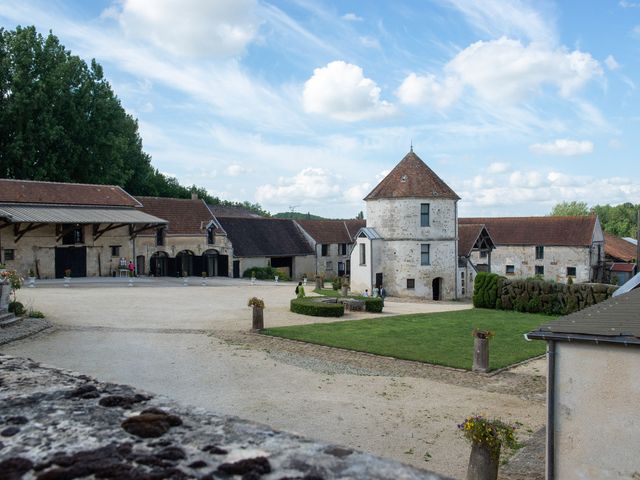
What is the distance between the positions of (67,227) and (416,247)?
2312cm

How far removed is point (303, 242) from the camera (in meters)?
52.3

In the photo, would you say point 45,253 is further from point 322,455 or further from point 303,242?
point 322,455

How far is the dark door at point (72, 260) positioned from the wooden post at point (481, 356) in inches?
1129

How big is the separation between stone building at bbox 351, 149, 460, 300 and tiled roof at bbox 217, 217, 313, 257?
10.6m

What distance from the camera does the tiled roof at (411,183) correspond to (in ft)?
130

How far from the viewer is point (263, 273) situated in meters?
45.7

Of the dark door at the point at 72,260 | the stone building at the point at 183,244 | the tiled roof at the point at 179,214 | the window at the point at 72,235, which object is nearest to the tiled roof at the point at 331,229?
the stone building at the point at 183,244

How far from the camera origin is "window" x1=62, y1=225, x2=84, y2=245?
116ft

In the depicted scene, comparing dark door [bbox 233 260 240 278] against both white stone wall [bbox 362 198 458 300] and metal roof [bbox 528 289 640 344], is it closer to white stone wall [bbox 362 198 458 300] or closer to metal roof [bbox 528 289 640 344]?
white stone wall [bbox 362 198 458 300]

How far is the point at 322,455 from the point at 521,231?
5556cm

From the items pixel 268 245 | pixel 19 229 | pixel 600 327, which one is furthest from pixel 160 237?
pixel 600 327

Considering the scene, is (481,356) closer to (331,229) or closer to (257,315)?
(257,315)

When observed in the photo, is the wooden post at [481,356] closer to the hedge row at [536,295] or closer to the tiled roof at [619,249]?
the hedge row at [536,295]

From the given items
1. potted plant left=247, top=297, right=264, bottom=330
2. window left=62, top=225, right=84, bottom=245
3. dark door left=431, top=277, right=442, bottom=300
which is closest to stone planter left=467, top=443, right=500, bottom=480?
potted plant left=247, top=297, right=264, bottom=330
